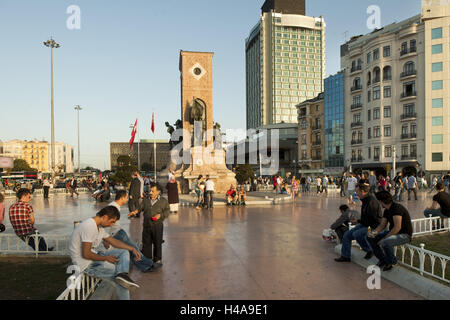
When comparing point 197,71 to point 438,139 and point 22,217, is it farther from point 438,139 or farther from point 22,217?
point 438,139


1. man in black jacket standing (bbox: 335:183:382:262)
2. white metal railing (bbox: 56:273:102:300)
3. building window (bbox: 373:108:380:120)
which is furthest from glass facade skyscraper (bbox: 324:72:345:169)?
white metal railing (bbox: 56:273:102:300)

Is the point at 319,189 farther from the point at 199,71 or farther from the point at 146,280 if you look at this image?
the point at 146,280

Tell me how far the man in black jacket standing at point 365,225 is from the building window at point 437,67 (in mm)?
42405

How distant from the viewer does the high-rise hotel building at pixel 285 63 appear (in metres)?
101

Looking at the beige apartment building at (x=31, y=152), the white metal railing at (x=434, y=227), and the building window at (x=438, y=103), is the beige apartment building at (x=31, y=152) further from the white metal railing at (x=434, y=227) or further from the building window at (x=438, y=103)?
the white metal railing at (x=434, y=227)

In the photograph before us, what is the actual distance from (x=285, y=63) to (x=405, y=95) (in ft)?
216

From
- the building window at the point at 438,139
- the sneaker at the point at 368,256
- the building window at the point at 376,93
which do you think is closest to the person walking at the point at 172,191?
the sneaker at the point at 368,256

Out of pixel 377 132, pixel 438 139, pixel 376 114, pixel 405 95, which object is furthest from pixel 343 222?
pixel 376 114

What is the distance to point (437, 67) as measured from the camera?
38.4m

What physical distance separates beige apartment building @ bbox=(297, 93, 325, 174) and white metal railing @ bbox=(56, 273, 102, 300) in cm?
5846

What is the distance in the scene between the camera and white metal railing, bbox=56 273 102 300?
11.5 ft

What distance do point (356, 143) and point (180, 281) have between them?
49488mm

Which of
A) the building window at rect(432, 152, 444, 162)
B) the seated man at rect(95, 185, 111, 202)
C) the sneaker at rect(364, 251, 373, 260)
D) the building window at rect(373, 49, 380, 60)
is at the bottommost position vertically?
the seated man at rect(95, 185, 111, 202)

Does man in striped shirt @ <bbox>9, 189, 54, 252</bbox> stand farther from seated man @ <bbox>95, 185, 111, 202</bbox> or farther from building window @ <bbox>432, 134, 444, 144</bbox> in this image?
building window @ <bbox>432, 134, 444, 144</bbox>
